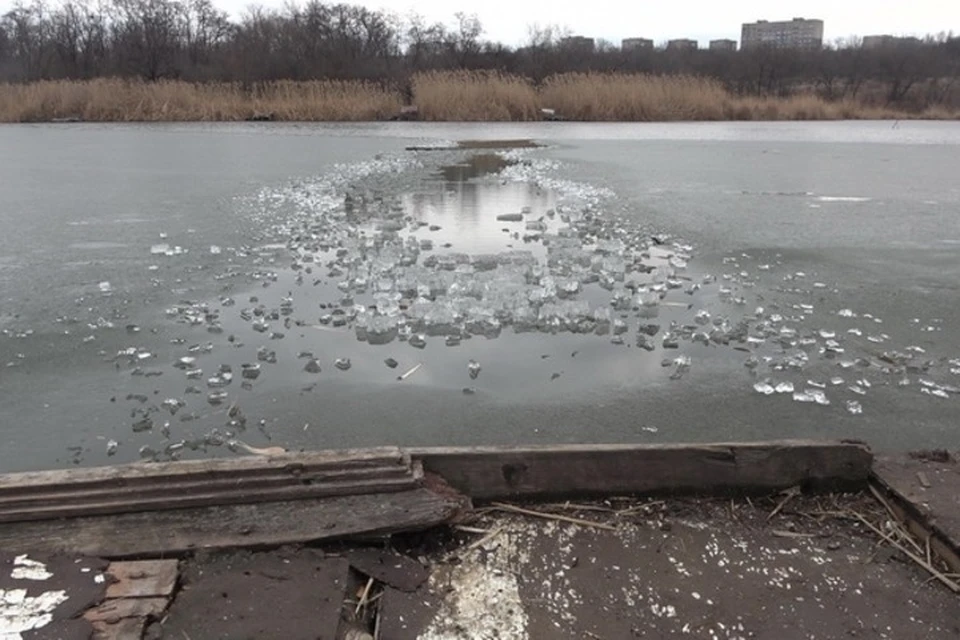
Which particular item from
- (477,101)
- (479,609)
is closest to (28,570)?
(479,609)

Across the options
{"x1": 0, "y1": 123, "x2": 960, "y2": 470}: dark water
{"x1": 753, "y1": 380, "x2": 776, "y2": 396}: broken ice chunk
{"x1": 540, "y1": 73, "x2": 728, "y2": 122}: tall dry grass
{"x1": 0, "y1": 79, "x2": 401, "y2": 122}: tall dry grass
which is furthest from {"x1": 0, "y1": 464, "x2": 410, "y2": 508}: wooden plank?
{"x1": 0, "y1": 79, "x2": 401, "y2": 122}: tall dry grass

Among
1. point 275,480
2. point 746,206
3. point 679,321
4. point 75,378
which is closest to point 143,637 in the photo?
point 275,480

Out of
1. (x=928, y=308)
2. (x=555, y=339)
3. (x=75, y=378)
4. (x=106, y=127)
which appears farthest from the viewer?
(x=106, y=127)

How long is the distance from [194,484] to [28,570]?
48 cm

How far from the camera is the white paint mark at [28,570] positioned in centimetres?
200

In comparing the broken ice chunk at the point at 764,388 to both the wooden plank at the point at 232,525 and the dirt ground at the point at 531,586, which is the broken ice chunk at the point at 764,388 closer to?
the dirt ground at the point at 531,586

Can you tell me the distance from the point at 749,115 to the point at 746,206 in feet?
71.1

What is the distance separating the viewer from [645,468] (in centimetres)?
257

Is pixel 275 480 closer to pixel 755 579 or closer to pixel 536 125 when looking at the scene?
pixel 755 579

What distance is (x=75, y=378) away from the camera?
145 inches

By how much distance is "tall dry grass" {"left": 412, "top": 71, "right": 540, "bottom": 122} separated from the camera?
2517 centimetres

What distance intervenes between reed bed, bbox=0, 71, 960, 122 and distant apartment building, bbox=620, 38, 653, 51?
44.6 meters

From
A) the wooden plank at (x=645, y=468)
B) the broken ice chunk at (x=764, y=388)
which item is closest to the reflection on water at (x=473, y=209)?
the broken ice chunk at (x=764, y=388)

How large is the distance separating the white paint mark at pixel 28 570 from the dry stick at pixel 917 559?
8.13ft
